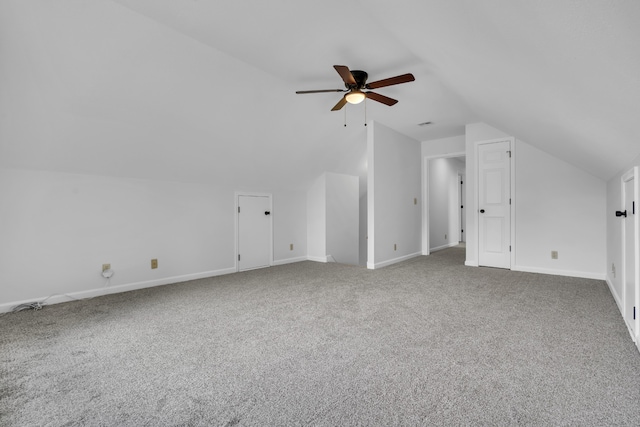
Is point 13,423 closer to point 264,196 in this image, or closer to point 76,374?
point 76,374

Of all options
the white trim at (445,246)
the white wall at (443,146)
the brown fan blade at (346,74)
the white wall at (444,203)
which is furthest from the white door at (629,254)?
the white trim at (445,246)

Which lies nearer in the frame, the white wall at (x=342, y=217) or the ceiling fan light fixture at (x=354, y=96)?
the ceiling fan light fixture at (x=354, y=96)

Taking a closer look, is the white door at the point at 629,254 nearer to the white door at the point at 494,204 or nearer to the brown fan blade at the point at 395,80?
the brown fan blade at the point at 395,80

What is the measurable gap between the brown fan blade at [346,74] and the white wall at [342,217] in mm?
2802

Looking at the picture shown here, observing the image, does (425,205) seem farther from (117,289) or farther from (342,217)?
(117,289)

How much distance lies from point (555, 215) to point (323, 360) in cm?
413

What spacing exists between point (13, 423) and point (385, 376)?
5.63ft

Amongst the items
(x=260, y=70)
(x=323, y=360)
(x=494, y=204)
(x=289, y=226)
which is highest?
(x=260, y=70)

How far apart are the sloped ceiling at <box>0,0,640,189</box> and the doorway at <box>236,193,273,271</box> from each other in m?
0.82

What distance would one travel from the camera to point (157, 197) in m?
3.78

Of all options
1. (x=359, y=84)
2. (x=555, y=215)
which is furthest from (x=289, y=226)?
(x=555, y=215)

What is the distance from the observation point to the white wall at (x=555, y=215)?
3.93 m

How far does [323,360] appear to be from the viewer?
1812 millimetres

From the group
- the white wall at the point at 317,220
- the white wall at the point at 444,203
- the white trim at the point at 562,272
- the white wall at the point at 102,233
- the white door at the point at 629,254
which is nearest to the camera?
the white door at the point at 629,254
